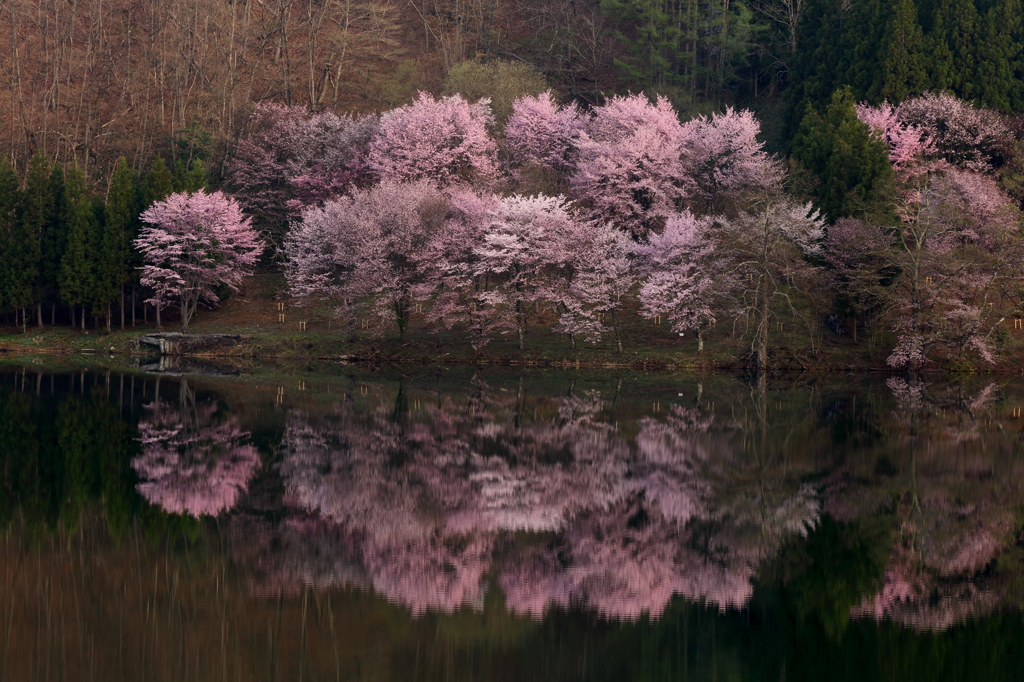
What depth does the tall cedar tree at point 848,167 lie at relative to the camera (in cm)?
5716

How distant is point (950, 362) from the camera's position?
176 feet

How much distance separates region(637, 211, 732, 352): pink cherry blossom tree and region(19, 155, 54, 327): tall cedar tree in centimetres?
3482

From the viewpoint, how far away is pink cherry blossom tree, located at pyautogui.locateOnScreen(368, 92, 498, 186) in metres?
66.0

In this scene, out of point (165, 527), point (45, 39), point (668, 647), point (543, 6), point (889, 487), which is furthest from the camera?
point (543, 6)

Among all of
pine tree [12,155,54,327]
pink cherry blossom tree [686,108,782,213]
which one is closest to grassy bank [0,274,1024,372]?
pine tree [12,155,54,327]

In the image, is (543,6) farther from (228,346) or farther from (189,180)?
(228,346)

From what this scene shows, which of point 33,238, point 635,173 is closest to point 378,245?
point 635,173

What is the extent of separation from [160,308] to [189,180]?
8.01m

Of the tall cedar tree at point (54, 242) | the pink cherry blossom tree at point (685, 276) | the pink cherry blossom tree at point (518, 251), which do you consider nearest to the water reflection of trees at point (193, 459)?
the pink cherry blossom tree at point (518, 251)

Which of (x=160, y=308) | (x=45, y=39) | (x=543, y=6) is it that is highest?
(x=543, y=6)

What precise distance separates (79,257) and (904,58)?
1989 inches

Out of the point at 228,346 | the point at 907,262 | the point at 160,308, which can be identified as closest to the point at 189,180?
the point at 160,308

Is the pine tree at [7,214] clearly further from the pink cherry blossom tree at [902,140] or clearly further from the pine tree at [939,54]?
the pine tree at [939,54]

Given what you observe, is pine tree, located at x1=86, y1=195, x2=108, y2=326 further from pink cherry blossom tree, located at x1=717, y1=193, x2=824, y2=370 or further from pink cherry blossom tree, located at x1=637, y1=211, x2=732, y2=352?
pink cherry blossom tree, located at x1=717, y1=193, x2=824, y2=370
